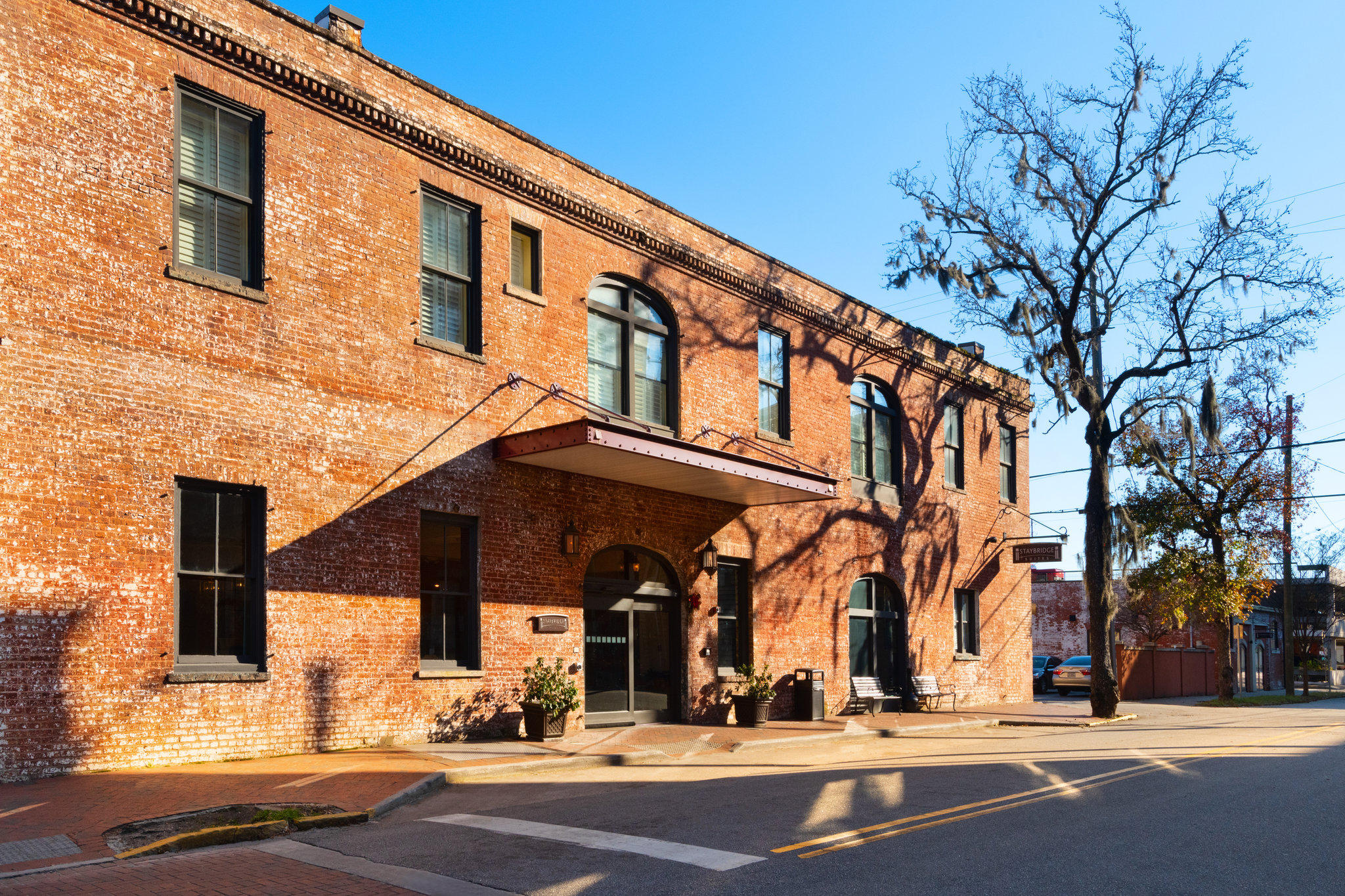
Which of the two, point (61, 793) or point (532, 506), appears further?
point (532, 506)

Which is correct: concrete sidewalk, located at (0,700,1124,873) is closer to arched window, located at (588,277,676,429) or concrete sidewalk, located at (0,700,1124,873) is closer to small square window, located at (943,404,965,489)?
arched window, located at (588,277,676,429)

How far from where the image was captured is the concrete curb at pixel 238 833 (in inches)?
322

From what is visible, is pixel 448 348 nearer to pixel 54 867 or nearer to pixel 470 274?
pixel 470 274

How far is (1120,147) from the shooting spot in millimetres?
23688

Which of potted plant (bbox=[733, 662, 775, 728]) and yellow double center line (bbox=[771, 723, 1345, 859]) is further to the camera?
potted plant (bbox=[733, 662, 775, 728])

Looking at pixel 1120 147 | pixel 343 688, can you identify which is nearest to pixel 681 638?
pixel 343 688

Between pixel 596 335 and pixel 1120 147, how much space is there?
42.4 ft

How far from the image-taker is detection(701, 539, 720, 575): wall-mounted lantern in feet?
63.4

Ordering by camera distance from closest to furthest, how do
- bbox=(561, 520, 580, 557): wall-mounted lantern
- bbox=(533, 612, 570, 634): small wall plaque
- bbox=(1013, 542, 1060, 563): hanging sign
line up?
bbox=(533, 612, 570, 634): small wall plaque, bbox=(561, 520, 580, 557): wall-mounted lantern, bbox=(1013, 542, 1060, 563): hanging sign

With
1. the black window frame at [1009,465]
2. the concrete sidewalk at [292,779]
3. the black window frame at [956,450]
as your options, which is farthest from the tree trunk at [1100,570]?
the concrete sidewalk at [292,779]

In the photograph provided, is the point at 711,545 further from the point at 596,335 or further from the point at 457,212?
the point at 457,212

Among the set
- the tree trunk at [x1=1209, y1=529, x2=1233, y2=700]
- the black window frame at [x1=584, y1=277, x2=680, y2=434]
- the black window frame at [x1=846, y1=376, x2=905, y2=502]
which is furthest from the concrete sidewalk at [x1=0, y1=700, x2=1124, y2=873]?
the tree trunk at [x1=1209, y1=529, x2=1233, y2=700]

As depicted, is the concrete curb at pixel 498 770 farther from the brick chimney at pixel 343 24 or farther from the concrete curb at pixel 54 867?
the brick chimney at pixel 343 24

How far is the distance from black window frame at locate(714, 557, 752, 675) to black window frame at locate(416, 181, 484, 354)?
6660 mm
